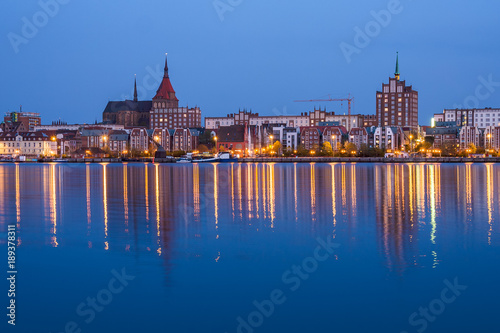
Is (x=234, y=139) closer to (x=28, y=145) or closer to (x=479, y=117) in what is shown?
(x=28, y=145)

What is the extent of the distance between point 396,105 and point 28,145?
111106mm

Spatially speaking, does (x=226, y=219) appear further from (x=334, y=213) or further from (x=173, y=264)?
(x=173, y=264)

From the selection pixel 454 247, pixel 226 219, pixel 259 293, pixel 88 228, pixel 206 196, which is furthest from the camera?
pixel 206 196

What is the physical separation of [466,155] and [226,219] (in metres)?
116

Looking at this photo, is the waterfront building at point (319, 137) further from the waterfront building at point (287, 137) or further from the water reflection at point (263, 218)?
the water reflection at point (263, 218)

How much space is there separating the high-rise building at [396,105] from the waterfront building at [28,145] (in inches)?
3944

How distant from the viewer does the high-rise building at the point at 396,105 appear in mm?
189625

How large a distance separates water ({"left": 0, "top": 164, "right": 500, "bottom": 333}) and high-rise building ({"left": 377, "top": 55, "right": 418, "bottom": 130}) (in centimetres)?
17308

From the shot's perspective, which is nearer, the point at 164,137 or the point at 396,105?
the point at 164,137

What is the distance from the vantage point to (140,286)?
35.9 feet

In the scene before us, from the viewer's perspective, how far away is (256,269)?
40.3ft

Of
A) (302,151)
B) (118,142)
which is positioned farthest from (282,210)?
(118,142)

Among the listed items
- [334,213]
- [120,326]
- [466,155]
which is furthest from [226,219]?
[466,155]

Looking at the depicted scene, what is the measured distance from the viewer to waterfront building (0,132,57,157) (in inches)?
5999
